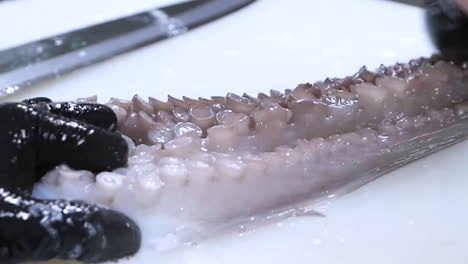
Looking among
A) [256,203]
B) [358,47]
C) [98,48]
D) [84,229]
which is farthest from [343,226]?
[98,48]

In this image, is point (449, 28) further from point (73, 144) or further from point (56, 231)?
point (56, 231)

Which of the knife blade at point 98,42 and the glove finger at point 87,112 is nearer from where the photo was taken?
Answer: the glove finger at point 87,112

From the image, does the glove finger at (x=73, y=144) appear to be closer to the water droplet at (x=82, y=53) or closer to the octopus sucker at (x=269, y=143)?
the octopus sucker at (x=269, y=143)

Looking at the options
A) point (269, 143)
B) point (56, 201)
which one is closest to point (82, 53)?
point (269, 143)

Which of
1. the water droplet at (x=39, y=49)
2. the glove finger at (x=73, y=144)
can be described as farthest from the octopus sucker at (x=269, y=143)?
the water droplet at (x=39, y=49)

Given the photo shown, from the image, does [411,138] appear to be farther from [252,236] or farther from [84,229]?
[84,229]

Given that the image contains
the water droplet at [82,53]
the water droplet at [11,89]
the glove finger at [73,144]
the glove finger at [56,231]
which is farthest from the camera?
the water droplet at [82,53]
